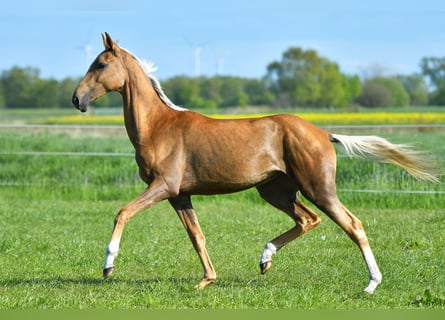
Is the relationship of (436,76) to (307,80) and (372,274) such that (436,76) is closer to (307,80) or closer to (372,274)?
(307,80)

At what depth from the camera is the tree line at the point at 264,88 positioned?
60.6 m

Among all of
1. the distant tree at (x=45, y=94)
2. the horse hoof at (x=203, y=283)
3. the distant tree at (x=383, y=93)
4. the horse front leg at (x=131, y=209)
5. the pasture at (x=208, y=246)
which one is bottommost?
the distant tree at (x=45, y=94)

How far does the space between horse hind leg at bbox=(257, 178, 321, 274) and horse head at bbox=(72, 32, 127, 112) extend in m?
1.79

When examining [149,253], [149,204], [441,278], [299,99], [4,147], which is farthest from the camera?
[299,99]

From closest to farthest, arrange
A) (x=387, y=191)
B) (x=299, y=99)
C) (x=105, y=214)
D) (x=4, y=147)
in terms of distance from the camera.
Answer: (x=105, y=214) → (x=387, y=191) → (x=4, y=147) → (x=299, y=99)

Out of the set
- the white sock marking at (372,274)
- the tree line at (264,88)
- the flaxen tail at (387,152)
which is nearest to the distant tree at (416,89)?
the tree line at (264,88)

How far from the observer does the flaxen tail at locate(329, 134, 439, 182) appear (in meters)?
7.87

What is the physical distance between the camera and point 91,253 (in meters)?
9.76

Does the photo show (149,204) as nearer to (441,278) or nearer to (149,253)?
(149,253)

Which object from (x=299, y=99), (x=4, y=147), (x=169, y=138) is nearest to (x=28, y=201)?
(x=4, y=147)

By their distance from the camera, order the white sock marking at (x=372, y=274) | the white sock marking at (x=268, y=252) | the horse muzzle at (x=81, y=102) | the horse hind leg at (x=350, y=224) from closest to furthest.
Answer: the white sock marking at (x=372, y=274) → the horse hind leg at (x=350, y=224) → the horse muzzle at (x=81, y=102) → the white sock marking at (x=268, y=252)

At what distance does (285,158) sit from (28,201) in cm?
903

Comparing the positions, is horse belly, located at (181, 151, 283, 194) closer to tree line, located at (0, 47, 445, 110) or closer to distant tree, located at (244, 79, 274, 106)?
tree line, located at (0, 47, 445, 110)

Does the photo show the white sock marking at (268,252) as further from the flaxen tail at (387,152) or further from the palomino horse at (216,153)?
the flaxen tail at (387,152)
